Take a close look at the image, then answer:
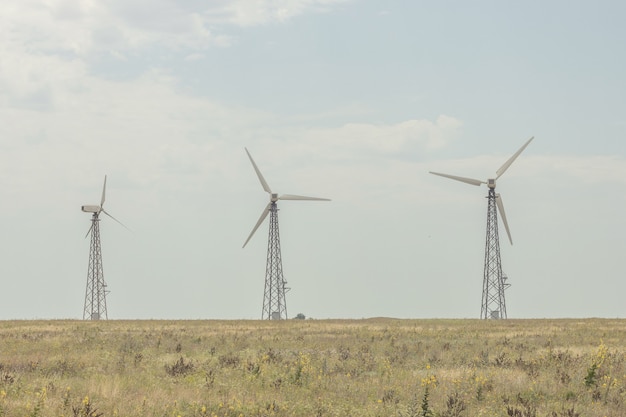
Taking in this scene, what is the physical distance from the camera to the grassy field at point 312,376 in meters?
19.2

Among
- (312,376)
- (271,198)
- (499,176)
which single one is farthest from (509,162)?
(312,376)

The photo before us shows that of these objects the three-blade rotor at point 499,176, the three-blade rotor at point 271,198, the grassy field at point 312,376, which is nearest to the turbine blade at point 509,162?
the three-blade rotor at point 499,176

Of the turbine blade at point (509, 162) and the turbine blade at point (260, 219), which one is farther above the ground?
the turbine blade at point (509, 162)

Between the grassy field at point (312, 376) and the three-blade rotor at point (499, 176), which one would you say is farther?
the three-blade rotor at point (499, 176)

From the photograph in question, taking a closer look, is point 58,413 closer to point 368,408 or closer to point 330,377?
point 368,408

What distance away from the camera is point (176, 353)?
32.6 m

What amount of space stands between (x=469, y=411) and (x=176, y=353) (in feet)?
53.0

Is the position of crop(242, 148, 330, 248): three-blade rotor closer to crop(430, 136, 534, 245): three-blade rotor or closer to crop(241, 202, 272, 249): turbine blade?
crop(241, 202, 272, 249): turbine blade

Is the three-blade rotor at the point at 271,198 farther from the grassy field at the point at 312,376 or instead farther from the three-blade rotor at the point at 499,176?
the grassy field at the point at 312,376

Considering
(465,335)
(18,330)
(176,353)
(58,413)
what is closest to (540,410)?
(58,413)

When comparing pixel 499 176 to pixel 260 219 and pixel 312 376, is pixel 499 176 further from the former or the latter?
pixel 312 376

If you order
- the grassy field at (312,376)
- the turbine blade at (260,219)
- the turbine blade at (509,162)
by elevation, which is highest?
the turbine blade at (509,162)

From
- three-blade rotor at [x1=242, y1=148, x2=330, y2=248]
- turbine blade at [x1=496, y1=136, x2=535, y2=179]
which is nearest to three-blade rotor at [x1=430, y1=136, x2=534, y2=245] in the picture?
turbine blade at [x1=496, y1=136, x2=535, y2=179]

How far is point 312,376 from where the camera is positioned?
2486cm
